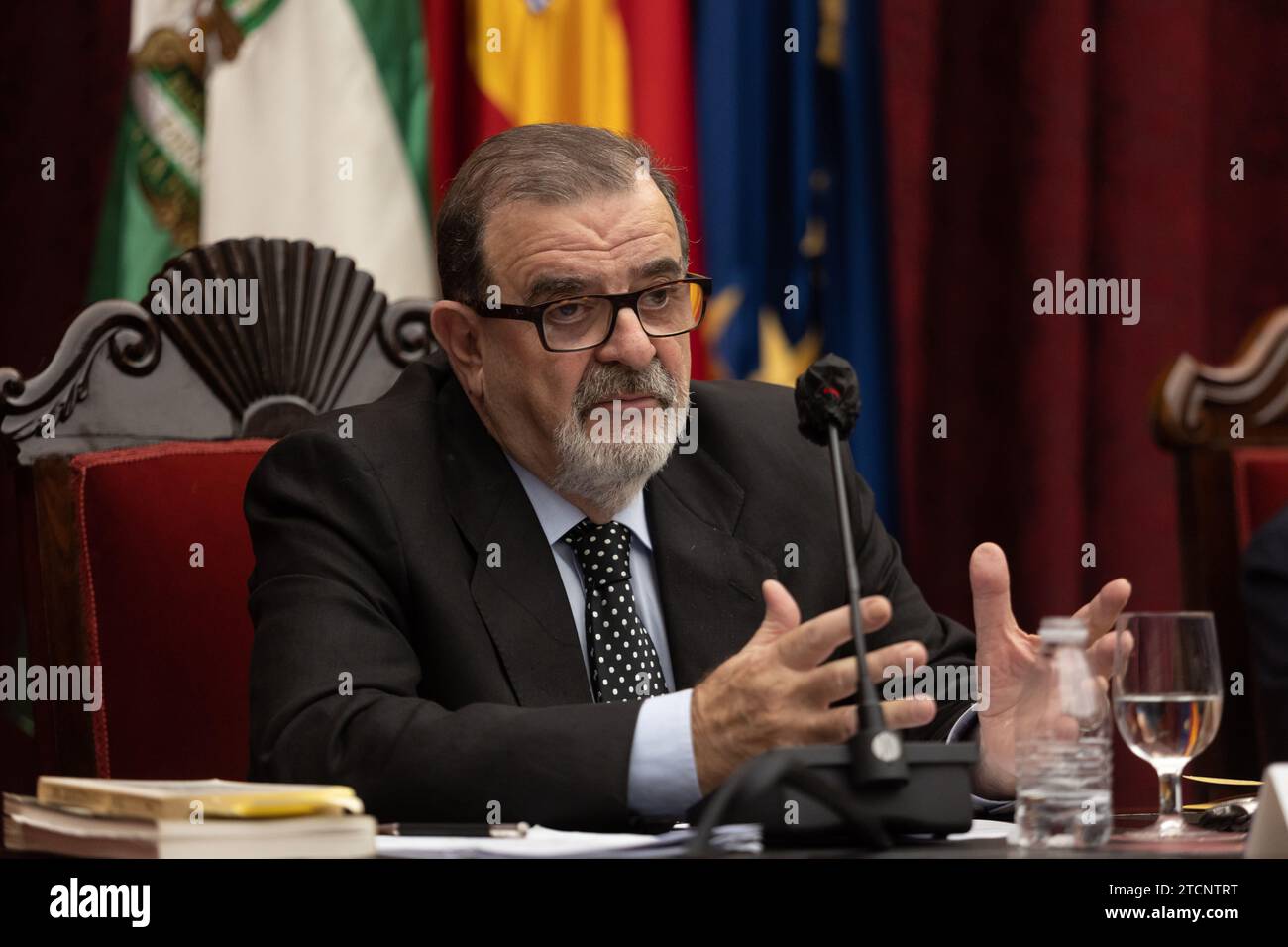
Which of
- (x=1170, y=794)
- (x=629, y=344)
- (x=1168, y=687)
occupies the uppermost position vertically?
(x=629, y=344)

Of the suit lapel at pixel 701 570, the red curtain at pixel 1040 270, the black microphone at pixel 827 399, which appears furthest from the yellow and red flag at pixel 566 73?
the black microphone at pixel 827 399

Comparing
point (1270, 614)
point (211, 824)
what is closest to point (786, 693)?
point (211, 824)

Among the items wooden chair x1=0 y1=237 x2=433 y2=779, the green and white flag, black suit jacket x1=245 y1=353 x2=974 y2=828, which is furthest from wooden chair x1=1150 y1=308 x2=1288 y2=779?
the green and white flag

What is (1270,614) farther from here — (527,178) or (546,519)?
(527,178)

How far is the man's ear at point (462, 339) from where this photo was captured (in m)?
2.31

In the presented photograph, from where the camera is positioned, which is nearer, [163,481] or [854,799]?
[854,799]

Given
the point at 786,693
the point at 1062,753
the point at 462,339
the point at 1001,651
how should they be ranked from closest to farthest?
the point at 1062,753 < the point at 786,693 < the point at 1001,651 < the point at 462,339

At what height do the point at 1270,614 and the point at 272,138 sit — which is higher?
the point at 272,138

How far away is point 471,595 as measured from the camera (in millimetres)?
2066

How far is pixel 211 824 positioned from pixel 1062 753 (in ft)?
2.31

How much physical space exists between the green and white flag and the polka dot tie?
1.04 metres
